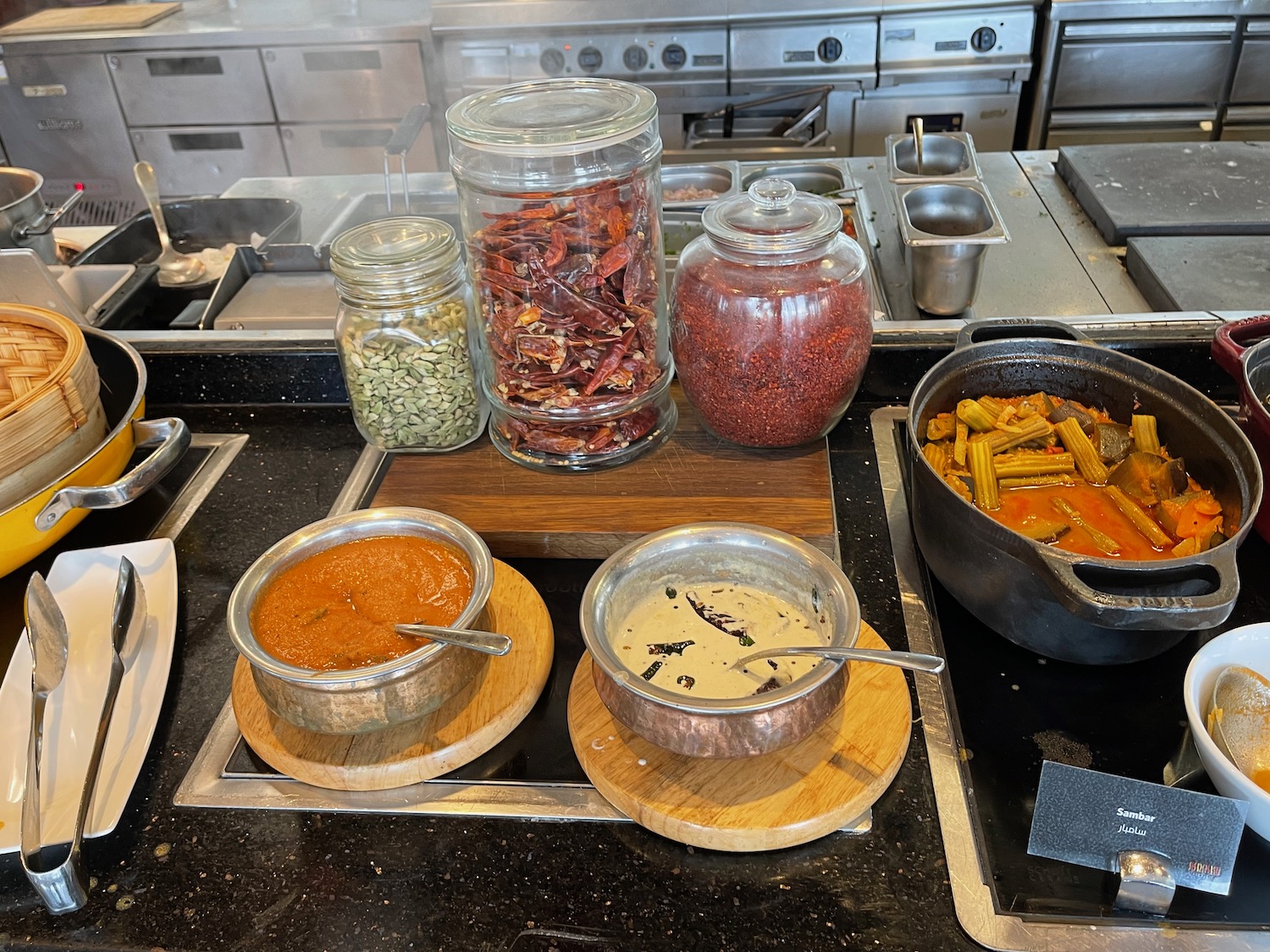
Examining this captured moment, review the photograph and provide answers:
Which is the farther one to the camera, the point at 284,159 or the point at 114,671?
the point at 284,159

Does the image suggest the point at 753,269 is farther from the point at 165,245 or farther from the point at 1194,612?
the point at 165,245

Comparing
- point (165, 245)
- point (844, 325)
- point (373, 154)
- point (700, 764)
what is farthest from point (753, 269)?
point (373, 154)

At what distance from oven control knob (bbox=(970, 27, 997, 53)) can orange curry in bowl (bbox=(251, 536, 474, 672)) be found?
2617mm

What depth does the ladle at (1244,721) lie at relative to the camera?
66cm

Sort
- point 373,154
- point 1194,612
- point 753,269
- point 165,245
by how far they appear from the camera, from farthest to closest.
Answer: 1. point 373,154
2. point 165,245
3. point 753,269
4. point 1194,612

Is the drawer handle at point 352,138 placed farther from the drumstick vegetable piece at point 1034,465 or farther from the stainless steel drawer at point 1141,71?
the drumstick vegetable piece at point 1034,465

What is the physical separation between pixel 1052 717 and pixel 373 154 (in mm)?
2958

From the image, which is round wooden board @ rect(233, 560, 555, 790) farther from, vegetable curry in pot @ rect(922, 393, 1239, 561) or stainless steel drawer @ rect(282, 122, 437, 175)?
stainless steel drawer @ rect(282, 122, 437, 175)

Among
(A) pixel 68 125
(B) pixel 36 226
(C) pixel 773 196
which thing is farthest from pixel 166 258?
(A) pixel 68 125

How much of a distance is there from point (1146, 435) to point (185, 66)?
3221 mm

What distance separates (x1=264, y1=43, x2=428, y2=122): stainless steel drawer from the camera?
116 inches

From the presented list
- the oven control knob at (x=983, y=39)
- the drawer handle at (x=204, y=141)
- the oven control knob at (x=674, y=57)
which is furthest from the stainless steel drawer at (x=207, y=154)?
the oven control knob at (x=983, y=39)

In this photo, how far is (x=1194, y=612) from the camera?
64cm

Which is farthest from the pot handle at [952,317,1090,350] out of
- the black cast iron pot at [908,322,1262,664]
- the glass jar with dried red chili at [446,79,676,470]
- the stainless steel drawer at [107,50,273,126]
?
the stainless steel drawer at [107,50,273,126]
